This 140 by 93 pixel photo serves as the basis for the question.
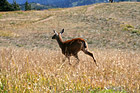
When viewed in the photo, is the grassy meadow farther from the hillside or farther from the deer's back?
the hillside

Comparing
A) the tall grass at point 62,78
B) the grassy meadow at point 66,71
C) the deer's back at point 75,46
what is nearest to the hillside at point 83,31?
the grassy meadow at point 66,71

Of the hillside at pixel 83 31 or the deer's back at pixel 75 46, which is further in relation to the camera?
the hillside at pixel 83 31

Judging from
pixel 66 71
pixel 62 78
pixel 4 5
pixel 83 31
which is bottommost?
pixel 83 31

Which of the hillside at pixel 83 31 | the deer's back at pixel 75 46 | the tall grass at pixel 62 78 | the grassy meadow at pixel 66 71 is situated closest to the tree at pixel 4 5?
the hillside at pixel 83 31

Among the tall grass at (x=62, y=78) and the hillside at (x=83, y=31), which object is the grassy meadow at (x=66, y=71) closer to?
the tall grass at (x=62, y=78)

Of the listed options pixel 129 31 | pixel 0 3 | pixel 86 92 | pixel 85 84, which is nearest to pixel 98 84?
pixel 85 84

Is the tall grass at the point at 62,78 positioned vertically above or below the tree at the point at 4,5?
below

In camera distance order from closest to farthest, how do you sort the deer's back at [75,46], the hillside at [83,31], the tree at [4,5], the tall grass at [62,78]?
the tall grass at [62,78] → the deer's back at [75,46] → the hillside at [83,31] → the tree at [4,5]

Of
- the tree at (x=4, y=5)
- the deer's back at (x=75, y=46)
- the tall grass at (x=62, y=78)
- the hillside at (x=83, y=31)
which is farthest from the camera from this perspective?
the tree at (x=4, y=5)

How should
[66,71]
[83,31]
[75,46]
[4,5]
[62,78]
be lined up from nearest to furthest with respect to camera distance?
1. [62,78]
2. [66,71]
3. [75,46]
4. [83,31]
5. [4,5]

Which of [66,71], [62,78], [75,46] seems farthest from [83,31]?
[62,78]

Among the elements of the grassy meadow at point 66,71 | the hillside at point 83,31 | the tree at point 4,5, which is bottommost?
the hillside at point 83,31

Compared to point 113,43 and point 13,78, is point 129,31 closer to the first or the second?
point 113,43

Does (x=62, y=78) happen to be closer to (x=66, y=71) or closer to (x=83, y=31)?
(x=66, y=71)
